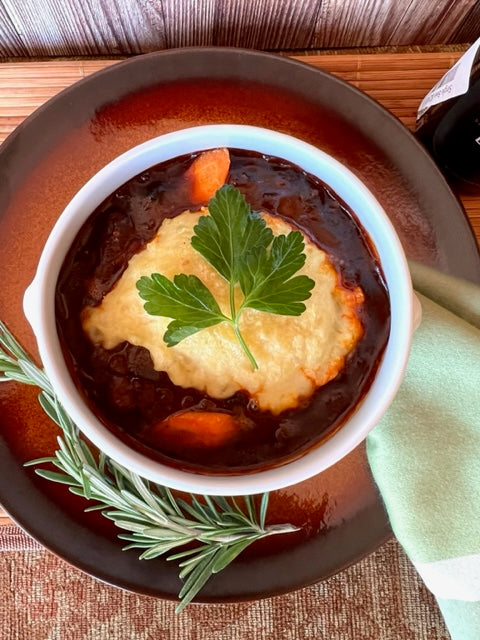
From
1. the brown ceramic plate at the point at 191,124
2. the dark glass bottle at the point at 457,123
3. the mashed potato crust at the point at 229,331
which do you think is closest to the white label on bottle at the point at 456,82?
the dark glass bottle at the point at 457,123

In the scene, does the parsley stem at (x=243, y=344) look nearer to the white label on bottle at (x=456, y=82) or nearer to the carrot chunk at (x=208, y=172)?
the carrot chunk at (x=208, y=172)

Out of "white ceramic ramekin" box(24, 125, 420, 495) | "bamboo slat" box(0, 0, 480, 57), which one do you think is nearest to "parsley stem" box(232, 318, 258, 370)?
"white ceramic ramekin" box(24, 125, 420, 495)

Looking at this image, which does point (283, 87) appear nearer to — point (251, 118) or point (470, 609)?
point (251, 118)

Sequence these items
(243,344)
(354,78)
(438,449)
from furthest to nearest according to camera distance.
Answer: (354,78) < (438,449) < (243,344)

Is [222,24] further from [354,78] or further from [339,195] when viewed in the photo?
[339,195]

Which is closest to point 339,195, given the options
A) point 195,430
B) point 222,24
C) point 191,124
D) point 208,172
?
point 208,172

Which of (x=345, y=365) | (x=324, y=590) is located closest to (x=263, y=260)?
(x=345, y=365)

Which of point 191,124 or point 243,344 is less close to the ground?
point 191,124
